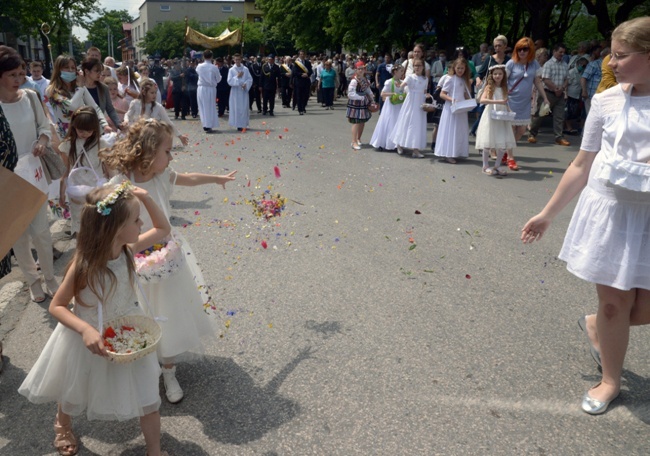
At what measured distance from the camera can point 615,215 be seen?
332 cm

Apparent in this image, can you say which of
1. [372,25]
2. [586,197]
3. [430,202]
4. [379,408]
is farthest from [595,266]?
[372,25]

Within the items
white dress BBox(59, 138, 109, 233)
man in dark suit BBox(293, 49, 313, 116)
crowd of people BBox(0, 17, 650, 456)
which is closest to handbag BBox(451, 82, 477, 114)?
crowd of people BBox(0, 17, 650, 456)

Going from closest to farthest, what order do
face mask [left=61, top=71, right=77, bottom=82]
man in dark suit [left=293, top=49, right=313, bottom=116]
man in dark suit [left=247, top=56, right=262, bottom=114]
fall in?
face mask [left=61, top=71, right=77, bottom=82]
man in dark suit [left=293, top=49, right=313, bottom=116]
man in dark suit [left=247, top=56, right=262, bottom=114]

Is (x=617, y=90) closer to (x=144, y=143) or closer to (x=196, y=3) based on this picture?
(x=144, y=143)

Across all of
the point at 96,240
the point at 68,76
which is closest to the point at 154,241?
the point at 96,240

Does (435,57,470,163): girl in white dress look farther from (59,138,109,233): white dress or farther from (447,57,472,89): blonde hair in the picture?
(59,138,109,233): white dress

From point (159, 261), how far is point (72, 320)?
2.42 ft

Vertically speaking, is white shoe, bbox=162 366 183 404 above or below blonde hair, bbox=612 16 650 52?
below

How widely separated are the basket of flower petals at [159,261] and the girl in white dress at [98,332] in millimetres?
360

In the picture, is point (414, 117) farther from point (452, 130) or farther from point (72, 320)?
point (72, 320)

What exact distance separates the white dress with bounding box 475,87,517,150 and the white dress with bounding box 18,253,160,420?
8.07 meters

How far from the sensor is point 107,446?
3.25 meters

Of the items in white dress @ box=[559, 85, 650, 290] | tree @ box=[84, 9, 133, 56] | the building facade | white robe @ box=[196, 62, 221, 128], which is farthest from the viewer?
the building facade

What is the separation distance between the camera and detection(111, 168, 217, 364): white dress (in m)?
3.56
